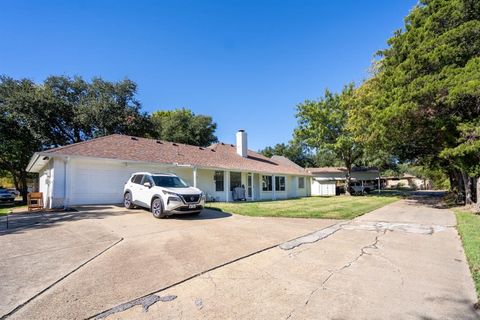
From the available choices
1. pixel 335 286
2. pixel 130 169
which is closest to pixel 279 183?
pixel 130 169

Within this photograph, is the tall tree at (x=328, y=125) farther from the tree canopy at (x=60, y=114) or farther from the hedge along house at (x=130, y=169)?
the tree canopy at (x=60, y=114)

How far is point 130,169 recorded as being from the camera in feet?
52.3

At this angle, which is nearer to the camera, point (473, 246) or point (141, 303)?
point (141, 303)

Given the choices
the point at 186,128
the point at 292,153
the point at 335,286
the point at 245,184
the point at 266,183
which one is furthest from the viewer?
the point at 292,153

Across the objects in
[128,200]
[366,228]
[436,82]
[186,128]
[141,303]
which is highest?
[186,128]

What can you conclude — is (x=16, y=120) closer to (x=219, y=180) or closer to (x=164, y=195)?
(x=219, y=180)

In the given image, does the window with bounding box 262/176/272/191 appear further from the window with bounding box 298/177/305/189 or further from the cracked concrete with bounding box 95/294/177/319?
the cracked concrete with bounding box 95/294/177/319

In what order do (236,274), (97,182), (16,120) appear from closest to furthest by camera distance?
(236,274), (97,182), (16,120)

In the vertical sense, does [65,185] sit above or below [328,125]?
below

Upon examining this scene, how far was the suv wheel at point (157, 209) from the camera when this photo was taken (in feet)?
Result: 33.4

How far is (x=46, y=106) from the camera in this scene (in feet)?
84.4

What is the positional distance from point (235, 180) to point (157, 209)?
11230 millimetres

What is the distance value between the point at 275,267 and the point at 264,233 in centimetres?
A: 300

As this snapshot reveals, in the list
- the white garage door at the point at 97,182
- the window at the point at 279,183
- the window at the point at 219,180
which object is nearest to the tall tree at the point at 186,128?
the window at the point at 279,183
